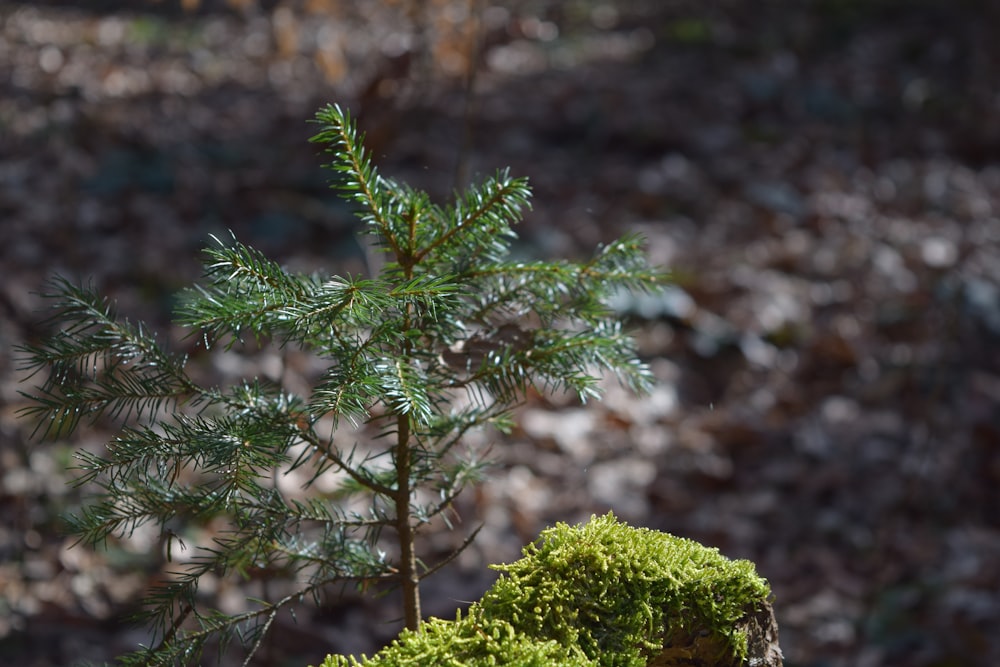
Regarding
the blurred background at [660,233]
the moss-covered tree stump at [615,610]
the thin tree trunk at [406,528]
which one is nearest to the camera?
the moss-covered tree stump at [615,610]

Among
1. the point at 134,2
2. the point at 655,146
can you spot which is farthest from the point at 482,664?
the point at 134,2


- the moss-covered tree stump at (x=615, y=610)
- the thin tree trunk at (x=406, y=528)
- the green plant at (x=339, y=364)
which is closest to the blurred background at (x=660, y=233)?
the green plant at (x=339, y=364)

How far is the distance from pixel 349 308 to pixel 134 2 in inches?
379

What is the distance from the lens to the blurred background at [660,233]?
3309mm

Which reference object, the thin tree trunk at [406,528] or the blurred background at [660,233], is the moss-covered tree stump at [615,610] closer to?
the thin tree trunk at [406,528]

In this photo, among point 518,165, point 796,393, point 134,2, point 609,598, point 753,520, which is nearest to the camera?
point 609,598

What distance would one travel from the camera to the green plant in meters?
1.06

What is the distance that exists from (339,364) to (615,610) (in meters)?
0.46

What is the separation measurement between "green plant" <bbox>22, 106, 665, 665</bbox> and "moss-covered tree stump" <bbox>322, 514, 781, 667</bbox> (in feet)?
0.70

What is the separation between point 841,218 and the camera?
571 centimetres

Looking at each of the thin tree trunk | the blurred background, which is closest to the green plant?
the thin tree trunk

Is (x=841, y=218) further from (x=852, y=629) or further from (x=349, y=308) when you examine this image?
(x=349, y=308)

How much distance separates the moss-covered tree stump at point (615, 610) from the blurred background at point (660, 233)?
1.85 ft

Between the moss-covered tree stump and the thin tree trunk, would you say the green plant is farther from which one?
the moss-covered tree stump
